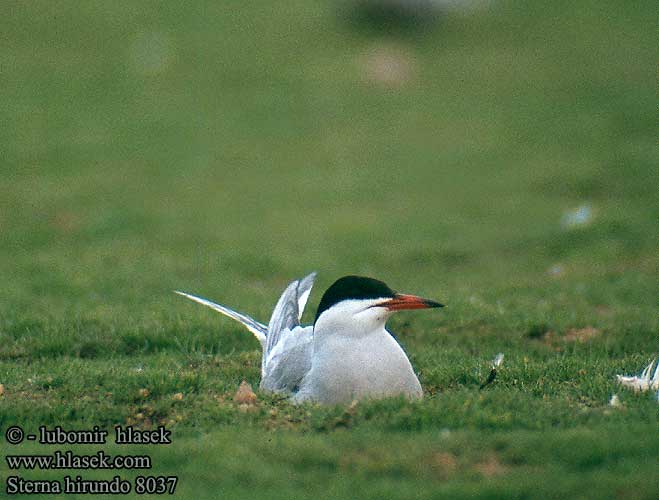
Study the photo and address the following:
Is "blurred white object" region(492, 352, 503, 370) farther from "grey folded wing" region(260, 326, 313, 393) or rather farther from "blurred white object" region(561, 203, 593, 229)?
"blurred white object" region(561, 203, 593, 229)

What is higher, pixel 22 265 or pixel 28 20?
pixel 28 20

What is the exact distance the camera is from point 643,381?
7.13 meters

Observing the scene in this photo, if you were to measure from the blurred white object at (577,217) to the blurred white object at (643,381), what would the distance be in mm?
6772

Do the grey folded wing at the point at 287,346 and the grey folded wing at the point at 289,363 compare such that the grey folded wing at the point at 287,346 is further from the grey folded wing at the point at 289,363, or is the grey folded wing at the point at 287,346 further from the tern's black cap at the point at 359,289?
the tern's black cap at the point at 359,289

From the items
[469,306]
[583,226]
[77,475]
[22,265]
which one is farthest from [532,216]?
[77,475]

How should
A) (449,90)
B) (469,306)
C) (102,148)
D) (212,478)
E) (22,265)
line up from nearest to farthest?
(212,478) < (469,306) < (22,265) < (102,148) < (449,90)

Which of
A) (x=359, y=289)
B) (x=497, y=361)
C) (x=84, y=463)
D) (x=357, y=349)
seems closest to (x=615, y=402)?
(x=497, y=361)

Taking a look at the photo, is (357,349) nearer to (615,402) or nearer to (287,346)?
(287,346)

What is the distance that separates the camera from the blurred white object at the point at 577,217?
46.1 feet

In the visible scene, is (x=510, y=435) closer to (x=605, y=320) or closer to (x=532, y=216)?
(x=605, y=320)

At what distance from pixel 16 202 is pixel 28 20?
36.0 feet

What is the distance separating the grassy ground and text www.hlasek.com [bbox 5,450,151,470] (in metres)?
0.11

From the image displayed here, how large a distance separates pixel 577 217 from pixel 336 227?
11.2 feet

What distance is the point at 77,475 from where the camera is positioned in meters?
5.80
